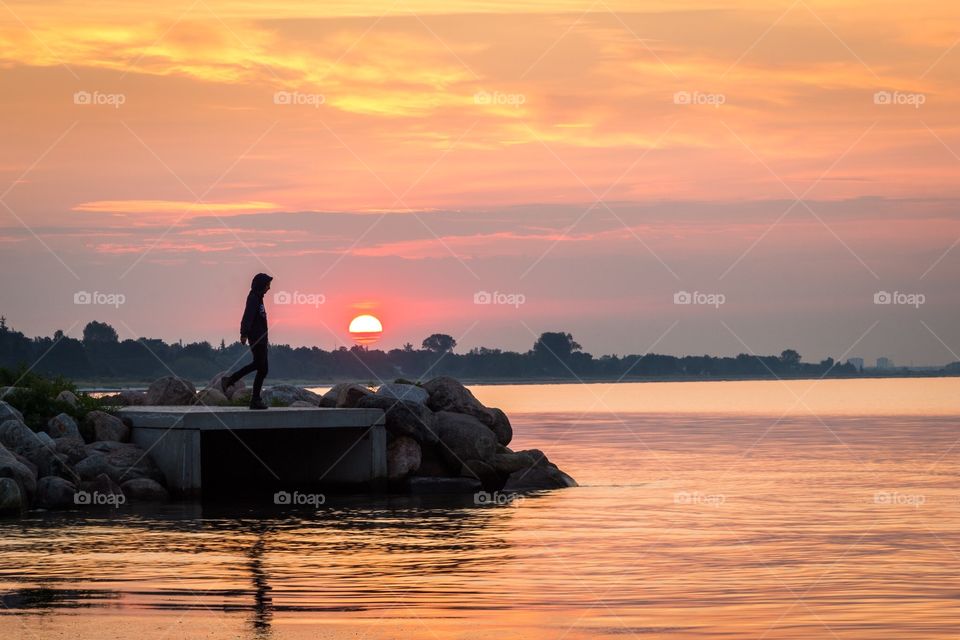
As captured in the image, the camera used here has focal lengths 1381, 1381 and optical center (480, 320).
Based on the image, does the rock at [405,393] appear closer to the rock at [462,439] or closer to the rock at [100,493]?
the rock at [462,439]

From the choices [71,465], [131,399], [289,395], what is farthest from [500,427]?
[71,465]

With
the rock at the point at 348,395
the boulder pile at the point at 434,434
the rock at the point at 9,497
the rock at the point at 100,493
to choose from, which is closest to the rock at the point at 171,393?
the boulder pile at the point at 434,434

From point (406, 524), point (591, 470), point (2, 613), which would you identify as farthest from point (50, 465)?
point (591, 470)

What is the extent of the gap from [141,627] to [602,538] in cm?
1201

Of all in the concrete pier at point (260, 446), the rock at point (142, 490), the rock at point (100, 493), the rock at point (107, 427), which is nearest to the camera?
the rock at point (100, 493)

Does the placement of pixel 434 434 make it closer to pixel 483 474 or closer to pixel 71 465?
pixel 483 474

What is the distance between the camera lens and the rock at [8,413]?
33156mm

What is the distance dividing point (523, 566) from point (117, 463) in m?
14.5

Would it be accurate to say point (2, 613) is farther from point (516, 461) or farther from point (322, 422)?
point (516, 461)

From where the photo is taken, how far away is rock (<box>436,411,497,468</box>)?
119 ft

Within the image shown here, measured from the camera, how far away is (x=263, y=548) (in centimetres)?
2353

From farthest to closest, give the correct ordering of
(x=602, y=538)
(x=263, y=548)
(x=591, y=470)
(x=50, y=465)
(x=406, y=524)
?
1. (x=591, y=470)
2. (x=50, y=465)
3. (x=406, y=524)
4. (x=602, y=538)
5. (x=263, y=548)

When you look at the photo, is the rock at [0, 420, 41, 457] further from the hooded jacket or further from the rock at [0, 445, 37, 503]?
the hooded jacket

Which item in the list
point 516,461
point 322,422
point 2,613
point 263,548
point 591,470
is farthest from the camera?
point 591,470
